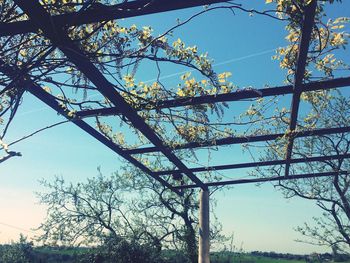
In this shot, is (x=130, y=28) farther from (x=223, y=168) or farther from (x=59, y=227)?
(x=59, y=227)

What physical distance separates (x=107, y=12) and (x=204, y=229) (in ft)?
19.6

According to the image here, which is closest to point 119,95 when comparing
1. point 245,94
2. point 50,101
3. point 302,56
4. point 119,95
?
point 119,95

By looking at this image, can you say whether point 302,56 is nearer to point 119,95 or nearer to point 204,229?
point 119,95

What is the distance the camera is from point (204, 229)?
7344 mm

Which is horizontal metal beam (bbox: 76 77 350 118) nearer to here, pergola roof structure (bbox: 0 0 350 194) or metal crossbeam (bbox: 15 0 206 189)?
pergola roof structure (bbox: 0 0 350 194)

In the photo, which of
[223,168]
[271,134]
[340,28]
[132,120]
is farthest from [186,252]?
[340,28]

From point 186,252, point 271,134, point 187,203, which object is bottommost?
point 186,252

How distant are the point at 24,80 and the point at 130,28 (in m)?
0.96

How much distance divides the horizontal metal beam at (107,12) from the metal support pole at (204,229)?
5842 millimetres

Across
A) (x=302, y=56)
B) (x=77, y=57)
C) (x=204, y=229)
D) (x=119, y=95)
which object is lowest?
(x=204, y=229)

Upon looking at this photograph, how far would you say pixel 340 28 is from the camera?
3.09 m

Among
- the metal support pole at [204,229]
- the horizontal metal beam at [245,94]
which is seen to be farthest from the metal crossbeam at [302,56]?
the metal support pole at [204,229]

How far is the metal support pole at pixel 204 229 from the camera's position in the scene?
7227mm

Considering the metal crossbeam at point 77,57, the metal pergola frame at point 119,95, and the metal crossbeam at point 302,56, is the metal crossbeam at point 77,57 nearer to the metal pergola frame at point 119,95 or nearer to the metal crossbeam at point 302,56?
the metal pergola frame at point 119,95
